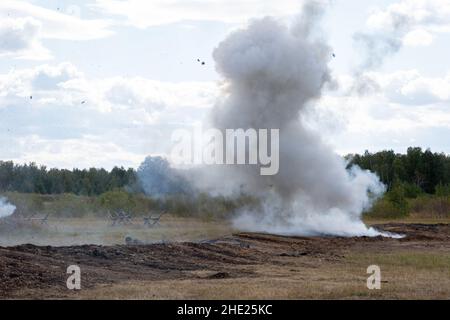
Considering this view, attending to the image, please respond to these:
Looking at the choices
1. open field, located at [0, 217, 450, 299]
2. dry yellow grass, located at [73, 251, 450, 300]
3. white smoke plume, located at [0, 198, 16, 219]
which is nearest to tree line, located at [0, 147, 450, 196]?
white smoke plume, located at [0, 198, 16, 219]

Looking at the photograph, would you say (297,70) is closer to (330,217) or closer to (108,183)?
(330,217)

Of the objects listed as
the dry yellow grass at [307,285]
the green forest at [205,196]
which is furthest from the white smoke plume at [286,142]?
the dry yellow grass at [307,285]

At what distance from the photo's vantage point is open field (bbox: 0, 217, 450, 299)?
21.5m

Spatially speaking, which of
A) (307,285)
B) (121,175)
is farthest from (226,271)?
(121,175)

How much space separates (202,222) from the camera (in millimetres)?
53906

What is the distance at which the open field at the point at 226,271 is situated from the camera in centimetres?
2147

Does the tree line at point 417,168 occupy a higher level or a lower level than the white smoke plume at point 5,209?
higher


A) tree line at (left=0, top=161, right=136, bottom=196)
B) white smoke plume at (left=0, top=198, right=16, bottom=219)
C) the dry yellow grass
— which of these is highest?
tree line at (left=0, top=161, right=136, bottom=196)

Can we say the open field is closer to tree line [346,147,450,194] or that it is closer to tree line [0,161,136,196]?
tree line [0,161,136,196]

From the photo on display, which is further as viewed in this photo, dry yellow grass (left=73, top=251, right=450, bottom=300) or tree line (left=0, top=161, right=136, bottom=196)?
tree line (left=0, top=161, right=136, bottom=196)

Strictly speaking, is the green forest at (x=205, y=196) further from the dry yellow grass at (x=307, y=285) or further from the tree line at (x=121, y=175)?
the dry yellow grass at (x=307, y=285)

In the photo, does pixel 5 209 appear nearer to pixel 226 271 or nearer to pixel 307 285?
pixel 226 271

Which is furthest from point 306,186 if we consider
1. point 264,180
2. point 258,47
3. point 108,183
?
point 108,183

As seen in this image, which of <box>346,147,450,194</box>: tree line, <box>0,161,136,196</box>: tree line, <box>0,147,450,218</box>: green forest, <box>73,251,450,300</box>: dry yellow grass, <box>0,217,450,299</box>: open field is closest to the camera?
<box>73,251,450,300</box>: dry yellow grass
